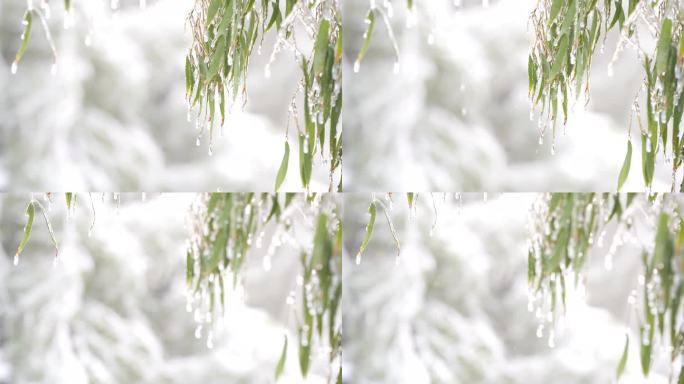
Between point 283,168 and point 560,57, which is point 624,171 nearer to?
point 560,57

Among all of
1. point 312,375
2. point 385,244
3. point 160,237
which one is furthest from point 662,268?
point 160,237

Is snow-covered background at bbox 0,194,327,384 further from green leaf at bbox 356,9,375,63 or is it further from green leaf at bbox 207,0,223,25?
green leaf at bbox 356,9,375,63

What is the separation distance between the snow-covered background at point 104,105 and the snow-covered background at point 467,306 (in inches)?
17.9

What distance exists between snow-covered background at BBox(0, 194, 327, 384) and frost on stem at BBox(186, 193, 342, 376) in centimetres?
3

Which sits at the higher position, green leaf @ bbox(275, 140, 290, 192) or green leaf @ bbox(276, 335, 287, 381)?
green leaf @ bbox(275, 140, 290, 192)

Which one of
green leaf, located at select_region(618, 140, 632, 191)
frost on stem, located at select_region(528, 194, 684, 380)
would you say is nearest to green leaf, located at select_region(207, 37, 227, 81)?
frost on stem, located at select_region(528, 194, 684, 380)

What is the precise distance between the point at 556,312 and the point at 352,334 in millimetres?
508

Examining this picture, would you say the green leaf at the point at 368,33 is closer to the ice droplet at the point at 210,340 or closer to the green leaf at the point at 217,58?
the green leaf at the point at 217,58

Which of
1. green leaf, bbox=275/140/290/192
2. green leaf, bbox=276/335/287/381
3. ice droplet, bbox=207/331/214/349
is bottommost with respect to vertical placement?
green leaf, bbox=276/335/287/381

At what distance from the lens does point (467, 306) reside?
1767 millimetres

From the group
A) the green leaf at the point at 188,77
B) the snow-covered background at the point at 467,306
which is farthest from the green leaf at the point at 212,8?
the snow-covered background at the point at 467,306

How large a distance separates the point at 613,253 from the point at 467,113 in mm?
497

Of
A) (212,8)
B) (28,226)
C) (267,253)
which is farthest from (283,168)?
(28,226)

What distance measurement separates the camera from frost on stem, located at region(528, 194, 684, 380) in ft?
5.73
